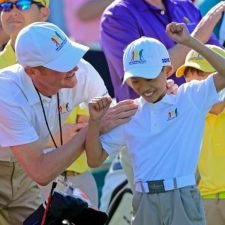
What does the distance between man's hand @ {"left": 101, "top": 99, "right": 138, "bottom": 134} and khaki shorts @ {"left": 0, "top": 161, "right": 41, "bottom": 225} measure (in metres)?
0.80

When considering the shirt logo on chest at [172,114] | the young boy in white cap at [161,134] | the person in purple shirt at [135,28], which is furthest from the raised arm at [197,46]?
the person in purple shirt at [135,28]

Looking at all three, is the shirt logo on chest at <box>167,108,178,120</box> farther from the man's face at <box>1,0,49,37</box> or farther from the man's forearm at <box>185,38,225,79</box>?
the man's face at <box>1,0,49,37</box>

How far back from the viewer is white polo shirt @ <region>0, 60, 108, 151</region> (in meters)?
5.20

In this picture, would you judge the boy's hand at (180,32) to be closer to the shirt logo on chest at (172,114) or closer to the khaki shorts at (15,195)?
the shirt logo on chest at (172,114)

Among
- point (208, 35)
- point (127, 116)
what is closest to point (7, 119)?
point (127, 116)

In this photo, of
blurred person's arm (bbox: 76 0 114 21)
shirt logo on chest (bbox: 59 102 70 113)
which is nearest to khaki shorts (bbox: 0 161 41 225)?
shirt logo on chest (bbox: 59 102 70 113)

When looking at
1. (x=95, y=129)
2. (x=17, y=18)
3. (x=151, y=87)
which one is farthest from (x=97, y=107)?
(x=17, y=18)

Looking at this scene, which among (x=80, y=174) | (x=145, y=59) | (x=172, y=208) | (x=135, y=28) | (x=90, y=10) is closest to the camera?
(x=172, y=208)

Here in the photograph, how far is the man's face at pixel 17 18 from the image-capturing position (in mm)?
6262

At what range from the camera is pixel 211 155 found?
19.4 feet

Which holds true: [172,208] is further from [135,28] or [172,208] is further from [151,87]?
[135,28]

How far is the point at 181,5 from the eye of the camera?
629cm

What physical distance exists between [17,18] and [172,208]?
1886mm

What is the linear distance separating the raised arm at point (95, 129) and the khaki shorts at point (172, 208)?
1.03 ft
